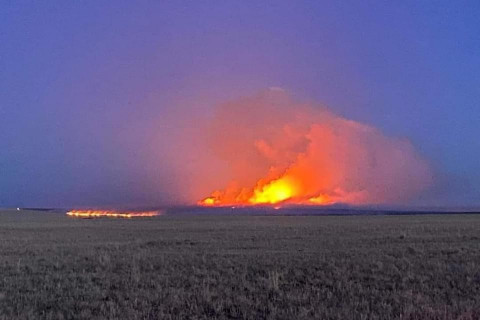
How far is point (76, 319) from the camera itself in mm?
12852

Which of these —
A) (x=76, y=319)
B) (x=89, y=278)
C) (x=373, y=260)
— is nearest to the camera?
(x=76, y=319)

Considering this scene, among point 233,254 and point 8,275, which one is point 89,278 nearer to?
point 8,275

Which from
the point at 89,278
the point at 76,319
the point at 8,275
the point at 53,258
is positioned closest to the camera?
the point at 76,319

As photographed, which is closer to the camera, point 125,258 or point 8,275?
point 8,275

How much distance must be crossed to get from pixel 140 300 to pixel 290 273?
238 inches

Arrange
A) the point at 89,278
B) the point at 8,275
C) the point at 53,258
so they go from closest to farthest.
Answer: the point at 89,278 → the point at 8,275 → the point at 53,258

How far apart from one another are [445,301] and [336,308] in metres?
3.02

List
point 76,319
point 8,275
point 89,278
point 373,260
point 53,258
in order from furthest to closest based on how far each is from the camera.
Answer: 1. point 53,258
2. point 373,260
3. point 8,275
4. point 89,278
5. point 76,319

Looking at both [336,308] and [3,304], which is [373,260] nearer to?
[336,308]

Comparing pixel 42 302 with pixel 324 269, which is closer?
pixel 42 302

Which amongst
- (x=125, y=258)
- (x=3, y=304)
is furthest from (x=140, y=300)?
(x=125, y=258)

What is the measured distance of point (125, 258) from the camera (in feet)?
82.7

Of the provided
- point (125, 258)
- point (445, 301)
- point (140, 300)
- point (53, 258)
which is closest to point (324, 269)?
point (445, 301)

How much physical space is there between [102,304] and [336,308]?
17.8 feet
